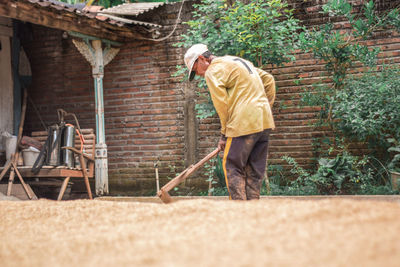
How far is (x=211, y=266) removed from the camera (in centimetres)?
127

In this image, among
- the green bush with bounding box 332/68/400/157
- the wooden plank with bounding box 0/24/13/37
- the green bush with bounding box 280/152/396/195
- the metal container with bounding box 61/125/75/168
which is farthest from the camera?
the wooden plank with bounding box 0/24/13/37

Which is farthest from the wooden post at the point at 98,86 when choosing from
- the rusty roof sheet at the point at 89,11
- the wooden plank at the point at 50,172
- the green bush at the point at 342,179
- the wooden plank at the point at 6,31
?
the green bush at the point at 342,179

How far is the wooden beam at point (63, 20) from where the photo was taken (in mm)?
5090

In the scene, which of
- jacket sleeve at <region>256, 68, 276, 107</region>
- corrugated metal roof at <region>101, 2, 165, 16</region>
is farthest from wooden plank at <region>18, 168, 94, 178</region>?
jacket sleeve at <region>256, 68, 276, 107</region>

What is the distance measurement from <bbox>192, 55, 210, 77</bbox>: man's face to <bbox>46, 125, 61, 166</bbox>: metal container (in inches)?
115

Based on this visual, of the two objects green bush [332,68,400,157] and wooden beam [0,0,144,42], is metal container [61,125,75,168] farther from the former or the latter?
green bush [332,68,400,157]

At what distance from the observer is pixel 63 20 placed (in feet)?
18.6

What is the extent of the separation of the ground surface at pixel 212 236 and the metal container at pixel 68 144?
3.40 meters

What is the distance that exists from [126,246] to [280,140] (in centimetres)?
473

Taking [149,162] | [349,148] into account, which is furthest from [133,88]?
[349,148]

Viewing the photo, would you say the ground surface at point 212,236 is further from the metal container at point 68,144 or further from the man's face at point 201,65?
the metal container at point 68,144

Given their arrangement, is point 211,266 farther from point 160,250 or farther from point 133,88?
point 133,88

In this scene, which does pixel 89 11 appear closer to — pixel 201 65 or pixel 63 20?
pixel 63 20

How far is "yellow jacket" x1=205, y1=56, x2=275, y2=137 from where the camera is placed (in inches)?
133
